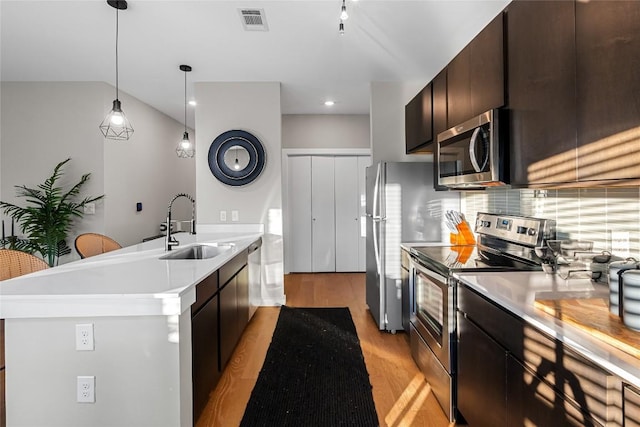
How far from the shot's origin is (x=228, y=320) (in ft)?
8.31

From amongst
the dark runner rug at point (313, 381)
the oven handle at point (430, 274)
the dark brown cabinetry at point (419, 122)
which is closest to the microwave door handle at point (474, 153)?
the oven handle at point (430, 274)

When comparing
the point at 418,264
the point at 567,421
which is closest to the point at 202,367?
the point at 418,264

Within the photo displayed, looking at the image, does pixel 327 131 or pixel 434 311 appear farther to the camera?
pixel 327 131

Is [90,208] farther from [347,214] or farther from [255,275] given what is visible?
[347,214]

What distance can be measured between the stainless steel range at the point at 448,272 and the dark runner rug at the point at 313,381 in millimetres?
425

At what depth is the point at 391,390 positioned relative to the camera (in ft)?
7.51

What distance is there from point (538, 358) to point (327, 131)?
15.7 feet

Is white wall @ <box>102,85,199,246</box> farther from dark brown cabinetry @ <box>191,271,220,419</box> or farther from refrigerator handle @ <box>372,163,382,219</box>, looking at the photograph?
refrigerator handle @ <box>372,163,382,219</box>

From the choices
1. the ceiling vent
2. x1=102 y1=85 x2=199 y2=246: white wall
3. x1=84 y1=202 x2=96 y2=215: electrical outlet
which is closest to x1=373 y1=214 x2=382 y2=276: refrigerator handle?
the ceiling vent

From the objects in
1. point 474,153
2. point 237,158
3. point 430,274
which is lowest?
point 430,274

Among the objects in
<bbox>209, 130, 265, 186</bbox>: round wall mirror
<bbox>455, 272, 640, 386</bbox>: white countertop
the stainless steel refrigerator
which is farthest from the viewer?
<bbox>209, 130, 265, 186</bbox>: round wall mirror

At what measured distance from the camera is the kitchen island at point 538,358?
35.9 inches

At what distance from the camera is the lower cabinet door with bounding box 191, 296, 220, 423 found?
1820 mm

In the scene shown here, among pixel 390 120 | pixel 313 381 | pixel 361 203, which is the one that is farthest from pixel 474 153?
pixel 361 203
